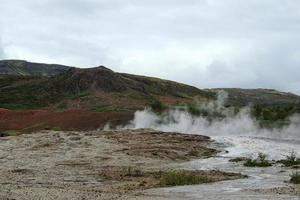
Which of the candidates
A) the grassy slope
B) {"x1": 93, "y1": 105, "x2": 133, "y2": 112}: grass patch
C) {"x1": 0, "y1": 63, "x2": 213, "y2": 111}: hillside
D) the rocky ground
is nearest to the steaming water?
the rocky ground

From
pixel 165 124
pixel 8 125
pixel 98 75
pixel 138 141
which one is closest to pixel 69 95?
pixel 98 75

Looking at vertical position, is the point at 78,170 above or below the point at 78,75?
below

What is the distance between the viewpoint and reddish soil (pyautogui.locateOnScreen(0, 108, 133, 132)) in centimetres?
6259

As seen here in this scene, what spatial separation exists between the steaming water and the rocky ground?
4.69 feet

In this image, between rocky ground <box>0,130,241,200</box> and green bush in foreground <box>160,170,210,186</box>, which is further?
green bush in foreground <box>160,170,210,186</box>

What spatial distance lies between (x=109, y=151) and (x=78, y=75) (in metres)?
73.5

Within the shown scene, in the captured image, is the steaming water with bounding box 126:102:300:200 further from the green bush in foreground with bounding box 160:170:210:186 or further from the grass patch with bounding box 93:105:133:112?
the grass patch with bounding box 93:105:133:112

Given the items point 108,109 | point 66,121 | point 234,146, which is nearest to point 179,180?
point 234,146

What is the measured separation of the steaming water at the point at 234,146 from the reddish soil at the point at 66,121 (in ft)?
9.59

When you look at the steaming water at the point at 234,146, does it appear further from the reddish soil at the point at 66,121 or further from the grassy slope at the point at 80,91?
the grassy slope at the point at 80,91

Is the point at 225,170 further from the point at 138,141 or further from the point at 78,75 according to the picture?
→ the point at 78,75

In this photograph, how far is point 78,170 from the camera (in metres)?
28.0

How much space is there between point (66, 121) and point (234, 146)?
27241 mm

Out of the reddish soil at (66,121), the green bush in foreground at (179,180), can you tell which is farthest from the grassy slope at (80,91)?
the green bush in foreground at (179,180)
